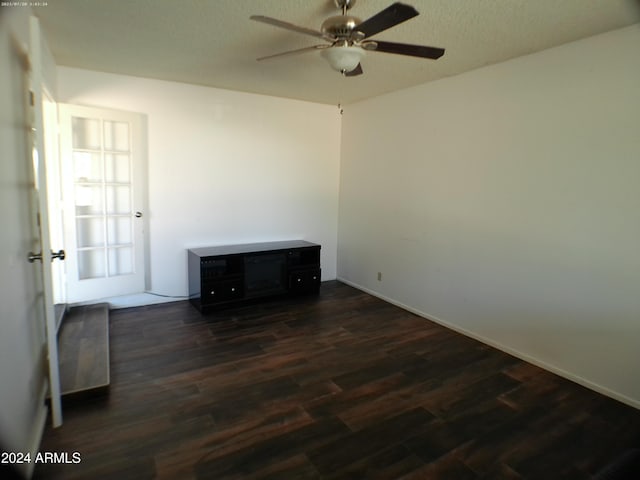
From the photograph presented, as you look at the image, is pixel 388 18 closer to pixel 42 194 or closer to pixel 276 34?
pixel 276 34

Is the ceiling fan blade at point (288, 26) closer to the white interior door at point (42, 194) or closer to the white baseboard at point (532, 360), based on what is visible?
the white interior door at point (42, 194)

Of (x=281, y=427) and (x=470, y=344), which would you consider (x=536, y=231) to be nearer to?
(x=470, y=344)

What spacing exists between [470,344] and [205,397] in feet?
7.89

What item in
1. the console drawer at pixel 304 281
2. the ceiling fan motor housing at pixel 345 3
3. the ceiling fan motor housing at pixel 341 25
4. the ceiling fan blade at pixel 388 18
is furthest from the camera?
the console drawer at pixel 304 281

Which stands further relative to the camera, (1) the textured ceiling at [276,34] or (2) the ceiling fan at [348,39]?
(1) the textured ceiling at [276,34]

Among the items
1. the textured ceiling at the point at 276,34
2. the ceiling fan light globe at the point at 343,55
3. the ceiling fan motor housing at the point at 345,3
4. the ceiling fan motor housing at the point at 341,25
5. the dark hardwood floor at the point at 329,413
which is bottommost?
the dark hardwood floor at the point at 329,413

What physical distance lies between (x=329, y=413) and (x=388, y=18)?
2.29m

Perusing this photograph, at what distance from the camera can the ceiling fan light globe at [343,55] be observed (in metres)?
2.12

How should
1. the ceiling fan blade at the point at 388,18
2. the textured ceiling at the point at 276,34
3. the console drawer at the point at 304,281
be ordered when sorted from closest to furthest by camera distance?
1. the ceiling fan blade at the point at 388,18
2. the textured ceiling at the point at 276,34
3. the console drawer at the point at 304,281

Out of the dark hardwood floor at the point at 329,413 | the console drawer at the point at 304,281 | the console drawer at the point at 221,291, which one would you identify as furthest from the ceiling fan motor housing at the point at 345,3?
the console drawer at the point at 304,281

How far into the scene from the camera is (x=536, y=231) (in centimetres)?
311

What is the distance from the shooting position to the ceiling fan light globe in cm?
212

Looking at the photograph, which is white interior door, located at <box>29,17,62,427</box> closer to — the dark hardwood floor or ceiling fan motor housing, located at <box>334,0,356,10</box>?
the dark hardwood floor

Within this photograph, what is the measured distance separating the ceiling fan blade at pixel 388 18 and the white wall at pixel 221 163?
114 inches
